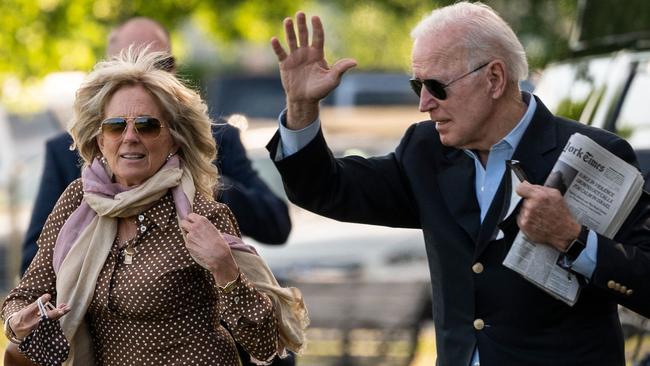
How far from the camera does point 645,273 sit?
4.16m

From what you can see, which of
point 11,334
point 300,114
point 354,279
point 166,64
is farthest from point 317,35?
point 354,279

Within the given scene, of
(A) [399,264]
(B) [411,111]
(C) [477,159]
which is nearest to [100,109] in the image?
(C) [477,159]

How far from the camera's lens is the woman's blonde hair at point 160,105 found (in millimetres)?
4438

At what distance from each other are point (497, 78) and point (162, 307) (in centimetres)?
124

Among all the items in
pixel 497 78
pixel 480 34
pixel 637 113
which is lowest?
pixel 637 113

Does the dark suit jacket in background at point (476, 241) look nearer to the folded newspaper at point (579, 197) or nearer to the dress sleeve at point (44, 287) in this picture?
the folded newspaper at point (579, 197)

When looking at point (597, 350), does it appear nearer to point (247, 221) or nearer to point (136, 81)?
point (136, 81)

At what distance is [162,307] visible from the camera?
4207mm

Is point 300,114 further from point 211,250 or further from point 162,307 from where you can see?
point 162,307

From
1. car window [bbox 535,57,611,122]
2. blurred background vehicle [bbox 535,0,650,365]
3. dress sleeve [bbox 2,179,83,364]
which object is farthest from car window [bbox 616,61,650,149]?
dress sleeve [bbox 2,179,83,364]

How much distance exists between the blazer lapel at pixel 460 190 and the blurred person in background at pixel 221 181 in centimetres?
111

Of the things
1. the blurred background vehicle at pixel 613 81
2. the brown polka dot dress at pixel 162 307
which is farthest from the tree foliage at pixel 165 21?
the brown polka dot dress at pixel 162 307

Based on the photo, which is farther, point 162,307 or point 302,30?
point 302,30

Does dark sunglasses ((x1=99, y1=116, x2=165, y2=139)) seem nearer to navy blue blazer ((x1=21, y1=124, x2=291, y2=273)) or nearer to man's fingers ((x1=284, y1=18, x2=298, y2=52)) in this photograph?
man's fingers ((x1=284, y1=18, x2=298, y2=52))
